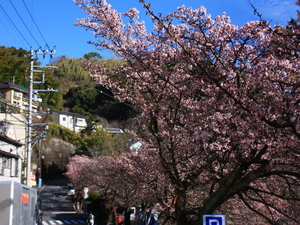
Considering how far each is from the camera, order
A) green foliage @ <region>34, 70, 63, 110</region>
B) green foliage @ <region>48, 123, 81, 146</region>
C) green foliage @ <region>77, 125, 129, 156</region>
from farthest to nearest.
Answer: green foliage @ <region>34, 70, 63, 110</region>
green foliage @ <region>48, 123, 81, 146</region>
green foliage @ <region>77, 125, 129, 156</region>

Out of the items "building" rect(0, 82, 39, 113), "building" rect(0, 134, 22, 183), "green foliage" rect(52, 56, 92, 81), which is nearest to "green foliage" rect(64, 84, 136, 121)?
"building" rect(0, 82, 39, 113)

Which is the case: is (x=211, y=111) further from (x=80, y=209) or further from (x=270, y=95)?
(x=80, y=209)

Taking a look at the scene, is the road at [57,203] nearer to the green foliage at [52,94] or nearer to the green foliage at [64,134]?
the green foliage at [64,134]

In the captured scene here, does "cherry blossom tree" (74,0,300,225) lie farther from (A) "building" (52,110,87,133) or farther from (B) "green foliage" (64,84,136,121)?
(A) "building" (52,110,87,133)

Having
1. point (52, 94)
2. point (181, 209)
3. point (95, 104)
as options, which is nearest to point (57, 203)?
point (52, 94)

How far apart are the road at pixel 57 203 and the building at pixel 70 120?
15656 mm

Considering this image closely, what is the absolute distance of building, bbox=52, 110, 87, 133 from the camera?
239 ft

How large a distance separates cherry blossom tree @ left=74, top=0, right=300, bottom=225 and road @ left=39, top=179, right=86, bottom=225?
79.8 feet

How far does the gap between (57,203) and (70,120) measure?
3124 centimetres

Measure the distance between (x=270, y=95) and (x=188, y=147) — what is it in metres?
2.54

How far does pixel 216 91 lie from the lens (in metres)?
6.88

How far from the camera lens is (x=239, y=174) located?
792cm

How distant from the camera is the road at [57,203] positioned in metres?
35.0

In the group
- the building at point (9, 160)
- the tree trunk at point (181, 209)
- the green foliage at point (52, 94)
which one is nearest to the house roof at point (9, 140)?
the building at point (9, 160)
